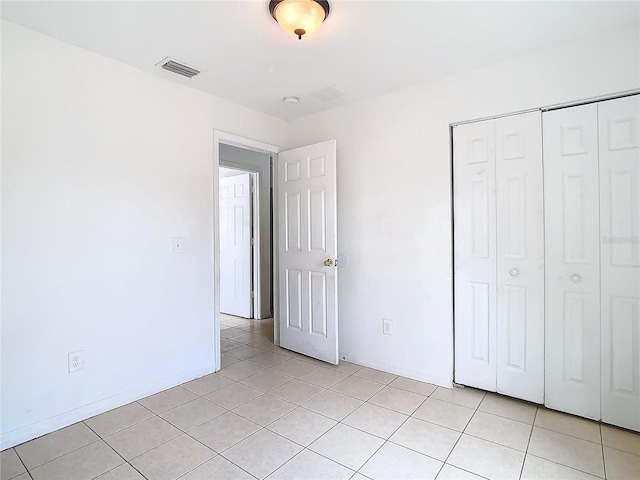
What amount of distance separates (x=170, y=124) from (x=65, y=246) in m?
1.18

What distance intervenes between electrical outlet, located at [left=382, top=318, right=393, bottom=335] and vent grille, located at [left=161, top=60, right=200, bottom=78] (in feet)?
8.24

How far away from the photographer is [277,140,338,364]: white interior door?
3.17m

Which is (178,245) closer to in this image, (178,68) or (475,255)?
(178,68)

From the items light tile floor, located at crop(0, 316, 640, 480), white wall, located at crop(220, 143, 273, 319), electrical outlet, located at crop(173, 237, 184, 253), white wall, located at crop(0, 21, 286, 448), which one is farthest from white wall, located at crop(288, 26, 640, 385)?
white wall, located at crop(220, 143, 273, 319)

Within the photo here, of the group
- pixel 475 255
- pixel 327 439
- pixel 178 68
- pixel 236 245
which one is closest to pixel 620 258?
pixel 475 255

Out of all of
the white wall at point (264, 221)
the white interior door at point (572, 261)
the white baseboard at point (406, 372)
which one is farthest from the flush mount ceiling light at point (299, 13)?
the white wall at point (264, 221)

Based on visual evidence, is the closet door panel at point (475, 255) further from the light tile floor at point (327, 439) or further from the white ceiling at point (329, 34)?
the white ceiling at point (329, 34)

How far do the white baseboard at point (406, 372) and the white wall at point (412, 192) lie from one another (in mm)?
10

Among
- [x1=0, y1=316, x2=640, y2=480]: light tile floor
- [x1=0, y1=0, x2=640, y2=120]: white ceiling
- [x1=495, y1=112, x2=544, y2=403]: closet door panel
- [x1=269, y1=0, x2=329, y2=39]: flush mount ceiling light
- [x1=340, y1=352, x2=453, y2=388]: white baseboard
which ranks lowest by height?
[x1=0, y1=316, x2=640, y2=480]: light tile floor

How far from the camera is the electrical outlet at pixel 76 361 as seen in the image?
221cm

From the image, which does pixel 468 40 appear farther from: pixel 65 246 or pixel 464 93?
pixel 65 246

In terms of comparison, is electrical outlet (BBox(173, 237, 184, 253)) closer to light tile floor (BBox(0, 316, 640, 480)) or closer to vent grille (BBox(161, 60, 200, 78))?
light tile floor (BBox(0, 316, 640, 480))

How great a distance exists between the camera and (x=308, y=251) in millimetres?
3350

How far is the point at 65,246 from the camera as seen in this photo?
2.19 metres
